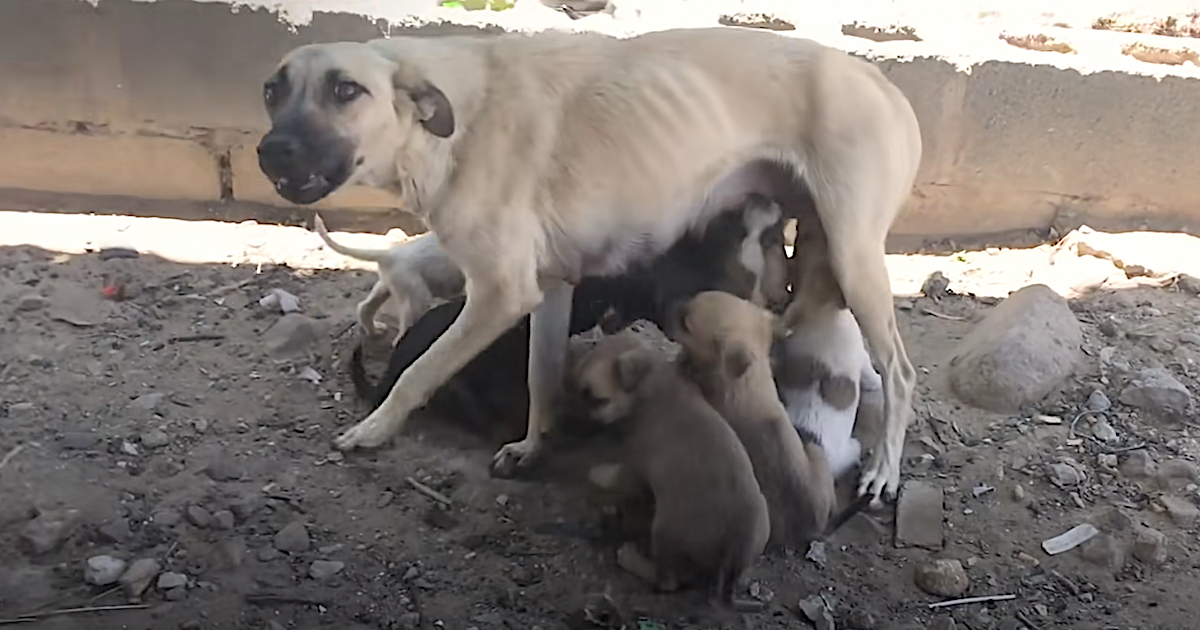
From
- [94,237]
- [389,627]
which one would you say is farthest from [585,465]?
[94,237]

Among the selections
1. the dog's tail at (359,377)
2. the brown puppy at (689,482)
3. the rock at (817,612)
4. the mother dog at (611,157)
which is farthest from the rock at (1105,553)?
the dog's tail at (359,377)

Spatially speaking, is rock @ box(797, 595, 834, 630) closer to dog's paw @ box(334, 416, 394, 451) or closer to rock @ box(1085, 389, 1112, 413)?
dog's paw @ box(334, 416, 394, 451)

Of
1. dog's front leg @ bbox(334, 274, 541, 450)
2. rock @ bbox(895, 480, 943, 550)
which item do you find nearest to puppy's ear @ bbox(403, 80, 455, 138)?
dog's front leg @ bbox(334, 274, 541, 450)

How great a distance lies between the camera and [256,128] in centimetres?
466

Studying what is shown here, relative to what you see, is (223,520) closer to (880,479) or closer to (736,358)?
(736,358)

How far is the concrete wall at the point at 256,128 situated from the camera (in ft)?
14.8

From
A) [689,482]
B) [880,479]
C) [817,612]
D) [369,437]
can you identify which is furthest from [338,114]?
[880,479]

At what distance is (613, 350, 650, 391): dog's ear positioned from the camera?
3059mm

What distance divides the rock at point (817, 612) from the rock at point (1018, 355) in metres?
1.17

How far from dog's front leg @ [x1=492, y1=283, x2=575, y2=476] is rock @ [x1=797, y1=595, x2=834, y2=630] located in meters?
0.89

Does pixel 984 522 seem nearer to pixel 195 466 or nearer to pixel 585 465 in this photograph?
pixel 585 465

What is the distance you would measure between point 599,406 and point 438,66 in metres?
0.93

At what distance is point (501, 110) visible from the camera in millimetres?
3002

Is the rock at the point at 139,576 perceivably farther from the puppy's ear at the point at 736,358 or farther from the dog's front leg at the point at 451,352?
the puppy's ear at the point at 736,358
